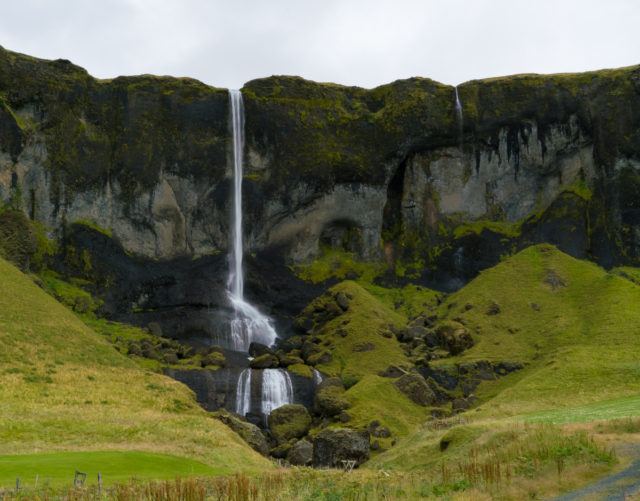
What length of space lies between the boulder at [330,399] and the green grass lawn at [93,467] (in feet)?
94.4

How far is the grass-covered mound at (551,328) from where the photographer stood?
183 ft

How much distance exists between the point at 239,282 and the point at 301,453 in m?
45.7

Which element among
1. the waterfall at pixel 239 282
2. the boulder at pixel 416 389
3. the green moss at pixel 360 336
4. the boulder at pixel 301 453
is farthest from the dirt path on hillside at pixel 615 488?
the waterfall at pixel 239 282

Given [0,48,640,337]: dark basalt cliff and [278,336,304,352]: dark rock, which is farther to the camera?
[0,48,640,337]: dark basalt cliff

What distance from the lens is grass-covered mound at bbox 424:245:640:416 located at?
5575 cm

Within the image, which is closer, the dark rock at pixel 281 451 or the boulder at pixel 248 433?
the boulder at pixel 248 433

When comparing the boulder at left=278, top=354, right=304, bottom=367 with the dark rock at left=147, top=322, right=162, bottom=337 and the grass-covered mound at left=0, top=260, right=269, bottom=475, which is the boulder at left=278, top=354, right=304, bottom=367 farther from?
the dark rock at left=147, top=322, right=162, bottom=337

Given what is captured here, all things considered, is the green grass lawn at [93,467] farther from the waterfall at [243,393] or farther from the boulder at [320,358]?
the boulder at [320,358]

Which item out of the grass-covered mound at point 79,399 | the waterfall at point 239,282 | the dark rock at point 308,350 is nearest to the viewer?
the grass-covered mound at point 79,399

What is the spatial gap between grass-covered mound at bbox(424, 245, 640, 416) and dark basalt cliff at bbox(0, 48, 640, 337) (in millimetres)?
14109

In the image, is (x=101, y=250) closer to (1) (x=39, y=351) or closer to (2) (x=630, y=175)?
(1) (x=39, y=351)

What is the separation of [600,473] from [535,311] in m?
57.2

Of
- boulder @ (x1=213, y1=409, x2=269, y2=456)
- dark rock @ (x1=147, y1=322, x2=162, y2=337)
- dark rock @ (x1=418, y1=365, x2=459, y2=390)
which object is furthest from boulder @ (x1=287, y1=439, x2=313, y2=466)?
dark rock @ (x1=147, y1=322, x2=162, y2=337)

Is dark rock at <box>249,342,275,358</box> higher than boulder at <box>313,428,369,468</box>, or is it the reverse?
dark rock at <box>249,342,275,358</box>
